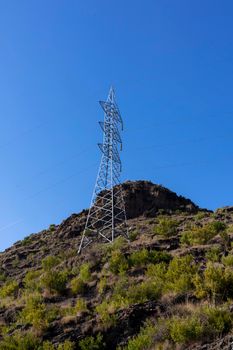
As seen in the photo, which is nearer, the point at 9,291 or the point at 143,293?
the point at 143,293

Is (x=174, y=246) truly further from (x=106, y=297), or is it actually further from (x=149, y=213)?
(x=149, y=213)

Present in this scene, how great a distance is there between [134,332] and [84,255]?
39.9 ft

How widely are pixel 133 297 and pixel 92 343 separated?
3.34 m

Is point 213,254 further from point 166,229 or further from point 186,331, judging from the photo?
point 166,229

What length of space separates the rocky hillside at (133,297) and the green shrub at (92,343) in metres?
0.03

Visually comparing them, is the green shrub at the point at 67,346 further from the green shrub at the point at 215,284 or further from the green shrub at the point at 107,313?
the green shrub at the point at 215,284

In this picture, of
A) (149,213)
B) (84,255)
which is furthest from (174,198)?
(84,255)

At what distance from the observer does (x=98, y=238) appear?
112 ft

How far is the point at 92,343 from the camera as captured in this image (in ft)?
49.6

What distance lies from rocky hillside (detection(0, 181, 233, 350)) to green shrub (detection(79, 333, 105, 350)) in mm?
30

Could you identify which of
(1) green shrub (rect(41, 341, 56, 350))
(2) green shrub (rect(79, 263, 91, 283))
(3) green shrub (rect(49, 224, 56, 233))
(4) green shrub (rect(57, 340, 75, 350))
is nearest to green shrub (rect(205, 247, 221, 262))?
(2) green shrub (rect(79, 263, 91, 283))

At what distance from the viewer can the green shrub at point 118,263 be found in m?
22.7

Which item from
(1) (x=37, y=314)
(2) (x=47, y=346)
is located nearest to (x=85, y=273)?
(1) (x=37, y=314)

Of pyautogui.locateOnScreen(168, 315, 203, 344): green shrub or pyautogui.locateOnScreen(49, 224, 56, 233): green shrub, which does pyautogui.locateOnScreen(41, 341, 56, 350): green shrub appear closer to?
pyautogui.locateOnScreen(168, 315, 203, 344): green shrub
